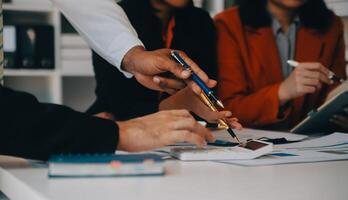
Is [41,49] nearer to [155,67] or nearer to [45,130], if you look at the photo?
[155,67]

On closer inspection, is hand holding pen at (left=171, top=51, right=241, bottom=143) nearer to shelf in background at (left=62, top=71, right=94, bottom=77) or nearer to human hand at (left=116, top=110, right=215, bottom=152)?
human hand at (left=116, top=110, right=215, bottom=152)

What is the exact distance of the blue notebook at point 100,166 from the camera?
0.78 metres

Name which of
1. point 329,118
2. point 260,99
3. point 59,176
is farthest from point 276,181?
point 260,99

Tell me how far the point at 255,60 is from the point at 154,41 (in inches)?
13.5

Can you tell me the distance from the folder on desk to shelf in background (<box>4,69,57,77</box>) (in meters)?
1.83

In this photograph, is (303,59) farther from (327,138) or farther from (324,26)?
(327,138)

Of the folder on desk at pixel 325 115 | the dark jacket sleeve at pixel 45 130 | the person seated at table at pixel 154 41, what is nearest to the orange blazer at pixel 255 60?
the person seated at table at pixel 154 41

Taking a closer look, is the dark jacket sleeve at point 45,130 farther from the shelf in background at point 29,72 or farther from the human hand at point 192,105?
the shelf in background at point 29,72

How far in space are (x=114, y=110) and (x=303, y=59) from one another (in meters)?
0.66

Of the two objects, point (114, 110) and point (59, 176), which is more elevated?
point (59, 176)

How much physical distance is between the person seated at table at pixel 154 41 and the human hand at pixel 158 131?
3.06ft

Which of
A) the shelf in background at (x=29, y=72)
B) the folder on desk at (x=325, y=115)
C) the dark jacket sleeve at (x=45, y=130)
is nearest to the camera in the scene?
the dark jacket sleeve at (x=45, y=130)

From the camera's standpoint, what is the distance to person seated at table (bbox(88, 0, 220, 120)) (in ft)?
6.36

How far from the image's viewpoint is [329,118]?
1506mm
